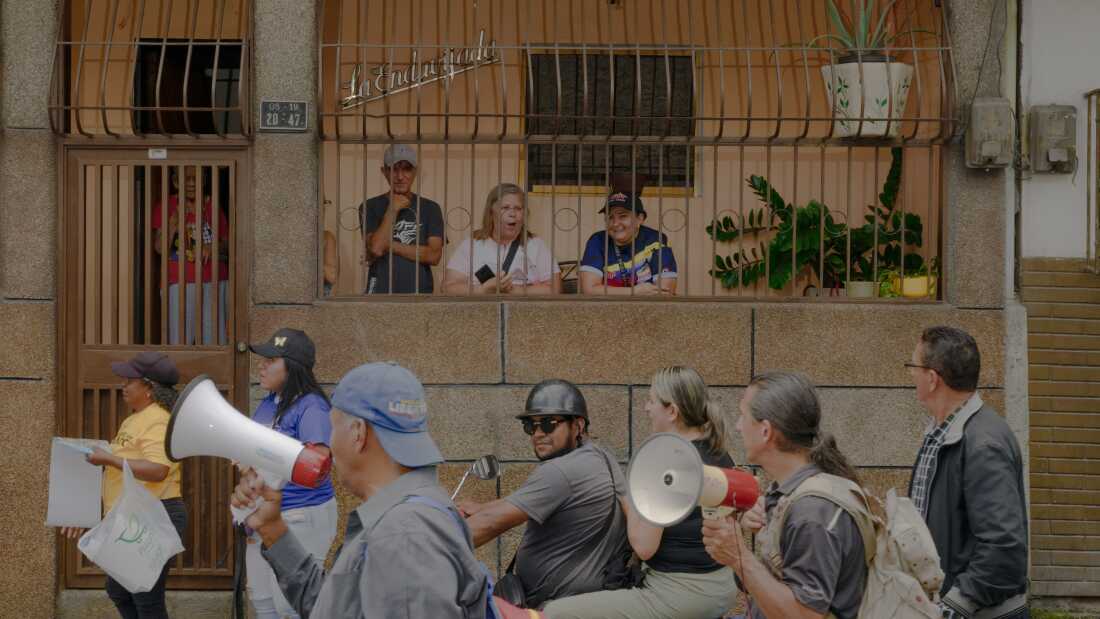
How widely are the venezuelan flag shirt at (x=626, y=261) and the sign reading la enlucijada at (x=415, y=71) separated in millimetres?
1424

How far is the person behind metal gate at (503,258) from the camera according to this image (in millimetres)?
8344

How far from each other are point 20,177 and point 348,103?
→ 2055 millimetres

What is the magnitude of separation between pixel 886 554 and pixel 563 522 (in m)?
1.85

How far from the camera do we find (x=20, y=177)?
810 centimetres

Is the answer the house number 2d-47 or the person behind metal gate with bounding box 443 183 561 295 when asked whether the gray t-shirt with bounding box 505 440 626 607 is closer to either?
the person behind metal gate with bounding box 443 183 561 295

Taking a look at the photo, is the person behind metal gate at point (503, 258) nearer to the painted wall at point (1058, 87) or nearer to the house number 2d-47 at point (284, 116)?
the house number 2d-47 at point (284, 116)

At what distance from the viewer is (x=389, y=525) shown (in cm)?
316

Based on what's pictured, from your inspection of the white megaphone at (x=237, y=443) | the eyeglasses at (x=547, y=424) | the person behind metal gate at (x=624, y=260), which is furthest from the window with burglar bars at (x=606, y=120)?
the white megaphone at (x=237, y=443)

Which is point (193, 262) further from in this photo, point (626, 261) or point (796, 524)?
point (796, 524)

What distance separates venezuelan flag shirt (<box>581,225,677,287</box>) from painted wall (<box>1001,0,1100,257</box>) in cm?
218

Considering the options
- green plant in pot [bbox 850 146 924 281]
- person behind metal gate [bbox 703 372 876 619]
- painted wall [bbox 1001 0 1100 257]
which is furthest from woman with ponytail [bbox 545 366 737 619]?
painted wall [bbox 1001 0 1100 257]

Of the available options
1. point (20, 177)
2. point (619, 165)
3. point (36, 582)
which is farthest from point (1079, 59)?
point (36, 582)

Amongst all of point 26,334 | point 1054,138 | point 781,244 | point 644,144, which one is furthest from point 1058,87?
point 26,334

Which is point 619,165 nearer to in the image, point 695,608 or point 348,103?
point 348,103
